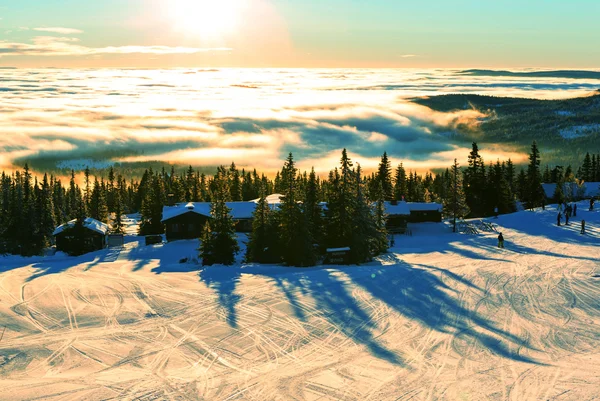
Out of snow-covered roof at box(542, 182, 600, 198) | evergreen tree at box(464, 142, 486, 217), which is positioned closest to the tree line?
evergreen tree at box(464, 142, 486, 217)

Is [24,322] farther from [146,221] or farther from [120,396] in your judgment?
[146,221]

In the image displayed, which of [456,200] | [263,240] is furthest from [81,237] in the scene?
[456,200]

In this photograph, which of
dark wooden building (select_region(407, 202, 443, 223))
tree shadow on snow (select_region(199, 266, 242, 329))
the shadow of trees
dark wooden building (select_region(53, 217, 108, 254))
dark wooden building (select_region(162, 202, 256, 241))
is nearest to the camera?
the shadow of trees

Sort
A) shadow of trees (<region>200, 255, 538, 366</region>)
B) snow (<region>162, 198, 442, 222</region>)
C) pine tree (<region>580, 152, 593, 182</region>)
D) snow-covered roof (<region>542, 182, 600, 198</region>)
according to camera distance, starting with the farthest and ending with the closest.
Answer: pine tree (<region>580, 152, 593, 182</region>), snow-covered roof (<region>542, 182, 600, 198</region>), snow (<region>162, 198, 442, 222</region>), shadow of trees (<region>200, 255, 538, 366</region>)

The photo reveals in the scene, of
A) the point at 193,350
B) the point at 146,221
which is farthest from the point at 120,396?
the point at 146,221

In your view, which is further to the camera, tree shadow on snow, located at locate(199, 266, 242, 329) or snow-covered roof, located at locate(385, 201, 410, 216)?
snow-covered roof, located at locate(385, 201, 410, 216)

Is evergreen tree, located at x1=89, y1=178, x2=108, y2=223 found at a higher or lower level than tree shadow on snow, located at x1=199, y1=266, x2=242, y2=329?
lower

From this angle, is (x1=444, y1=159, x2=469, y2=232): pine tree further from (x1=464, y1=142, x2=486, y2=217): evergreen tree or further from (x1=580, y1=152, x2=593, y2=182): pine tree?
(x1=580, y1=152, x2=593, y2=182): pine tree

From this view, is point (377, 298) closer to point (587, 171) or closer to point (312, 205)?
point (312, 205)

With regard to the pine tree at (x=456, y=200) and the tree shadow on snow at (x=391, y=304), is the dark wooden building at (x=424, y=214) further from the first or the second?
the tree shadow on snow at (x=391, y=304)
